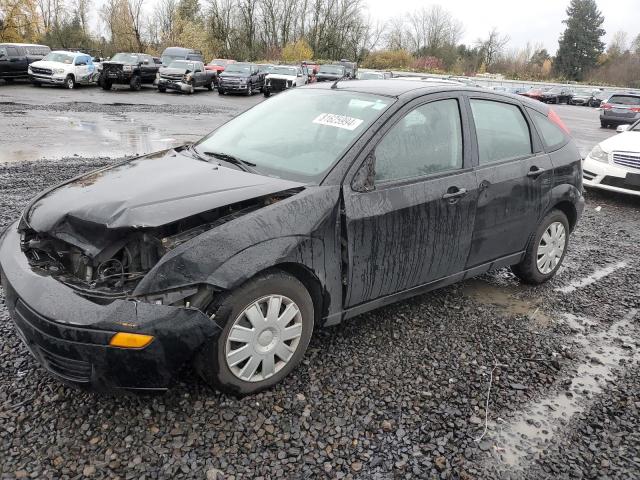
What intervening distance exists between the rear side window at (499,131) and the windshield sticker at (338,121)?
1.03 m

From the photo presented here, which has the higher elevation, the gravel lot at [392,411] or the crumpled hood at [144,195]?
the crumpled hood at [144,195]

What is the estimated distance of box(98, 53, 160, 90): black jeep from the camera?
25.3 m

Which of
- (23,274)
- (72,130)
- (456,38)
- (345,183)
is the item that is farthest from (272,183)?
(456,38)

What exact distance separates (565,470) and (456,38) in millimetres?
87731

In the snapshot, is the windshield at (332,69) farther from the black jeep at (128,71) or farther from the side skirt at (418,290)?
the side skirt at (418,290)

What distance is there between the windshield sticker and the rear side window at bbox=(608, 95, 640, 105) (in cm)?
2398

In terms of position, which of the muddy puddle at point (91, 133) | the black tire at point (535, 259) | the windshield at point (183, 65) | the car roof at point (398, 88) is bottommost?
the muddy puddle at point (91, 133)

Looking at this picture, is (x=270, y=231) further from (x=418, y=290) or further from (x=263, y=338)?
(x=418, y=290)

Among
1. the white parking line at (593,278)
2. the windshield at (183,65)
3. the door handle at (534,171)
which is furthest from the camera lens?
the windshield at (183,65)

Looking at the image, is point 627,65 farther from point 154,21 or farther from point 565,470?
point 565,470

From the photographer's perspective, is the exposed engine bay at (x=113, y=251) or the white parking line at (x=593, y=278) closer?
the exposed engine bay at (x=113, y=251)

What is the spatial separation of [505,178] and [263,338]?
2267 millimetres

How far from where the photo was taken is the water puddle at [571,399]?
2.71m

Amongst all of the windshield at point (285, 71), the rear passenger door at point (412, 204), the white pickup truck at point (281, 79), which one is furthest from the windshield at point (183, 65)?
the rear passenger door at point (412, 204)
